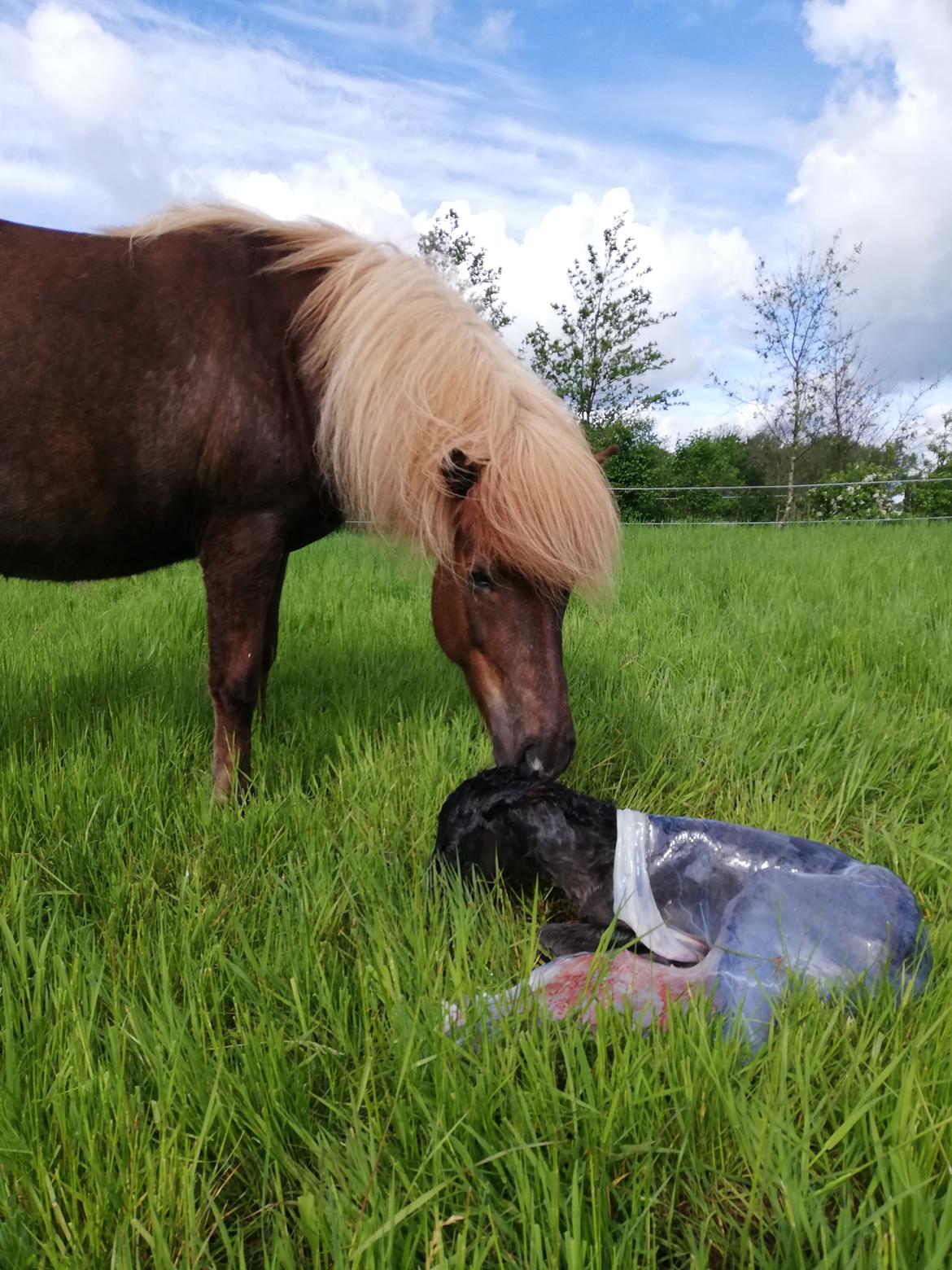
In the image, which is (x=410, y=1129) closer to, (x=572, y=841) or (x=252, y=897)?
(x=572, y=841)

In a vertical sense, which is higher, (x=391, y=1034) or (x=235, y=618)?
(x=235, y=618)

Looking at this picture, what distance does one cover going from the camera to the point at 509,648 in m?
2.33

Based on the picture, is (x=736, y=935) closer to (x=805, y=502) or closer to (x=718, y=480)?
(x=805, y=502)

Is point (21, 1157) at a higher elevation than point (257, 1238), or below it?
higher

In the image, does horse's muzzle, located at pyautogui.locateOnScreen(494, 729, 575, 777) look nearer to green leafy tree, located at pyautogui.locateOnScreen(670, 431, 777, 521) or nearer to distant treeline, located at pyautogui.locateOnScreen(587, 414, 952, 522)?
distant treeline, located at pyautogui.locateOnScreen(587, 414, 952, 522)

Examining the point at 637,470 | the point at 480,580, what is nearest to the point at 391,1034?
the point at 480,580

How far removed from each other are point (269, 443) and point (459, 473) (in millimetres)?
652

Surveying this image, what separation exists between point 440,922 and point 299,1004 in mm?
397

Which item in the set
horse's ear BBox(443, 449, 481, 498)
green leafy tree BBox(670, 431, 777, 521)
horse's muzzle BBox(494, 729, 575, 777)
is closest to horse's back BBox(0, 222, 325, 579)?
horse's ear BBox(443, 449, 481, 498)

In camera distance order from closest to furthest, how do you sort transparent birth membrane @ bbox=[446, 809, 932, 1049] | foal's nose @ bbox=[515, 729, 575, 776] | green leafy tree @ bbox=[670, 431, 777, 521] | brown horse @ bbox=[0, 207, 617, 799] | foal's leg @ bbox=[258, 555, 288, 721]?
1. transparent birth membrane @ bbox=[446, 809, 932, 1049]
2. foal's nose @ bbox=[515, 729, 575, 776]
3. brown horse @ bbox=[0, 207, 617, 799]
4. foal's leg @ bbox=[258, 555, 288, 721]
5. green leafy tree @ bbox=[670, 431, 777, 521]

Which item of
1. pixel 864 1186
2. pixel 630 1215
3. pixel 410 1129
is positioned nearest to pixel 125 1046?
pixel 410 1129

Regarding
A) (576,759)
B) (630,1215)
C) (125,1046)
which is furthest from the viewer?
(576,759)

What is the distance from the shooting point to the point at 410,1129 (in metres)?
1.20

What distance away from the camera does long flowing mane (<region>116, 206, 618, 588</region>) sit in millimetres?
2309
